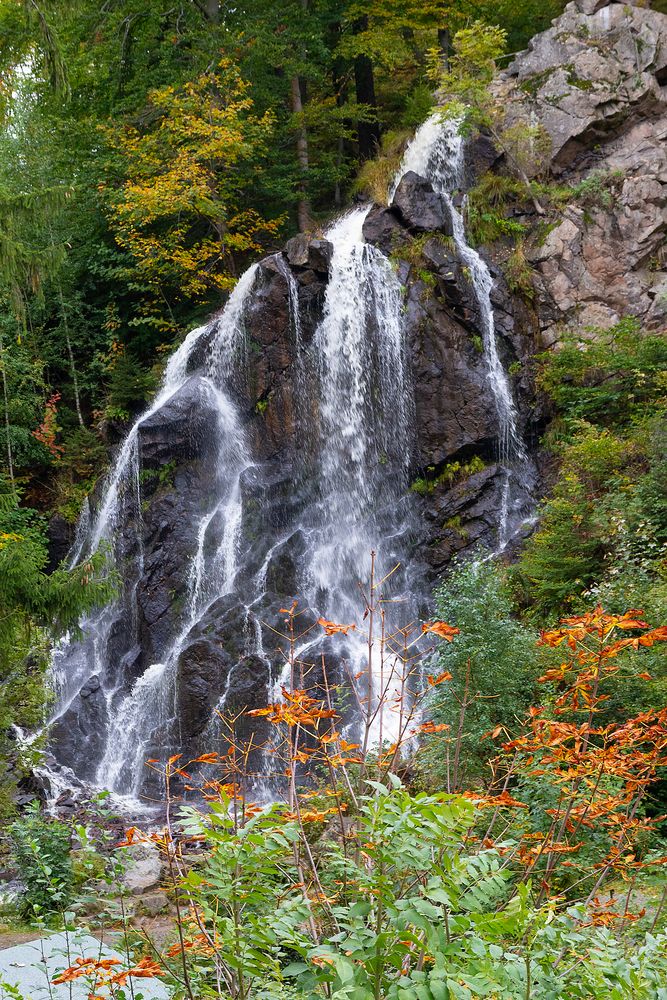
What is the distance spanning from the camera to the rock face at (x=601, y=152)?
14531mm

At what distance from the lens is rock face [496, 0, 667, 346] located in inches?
572

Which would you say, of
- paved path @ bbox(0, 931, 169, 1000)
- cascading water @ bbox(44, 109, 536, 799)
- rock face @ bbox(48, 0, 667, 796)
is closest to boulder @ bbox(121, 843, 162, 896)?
cascading water @ bbox(44, 109, 536, 799)

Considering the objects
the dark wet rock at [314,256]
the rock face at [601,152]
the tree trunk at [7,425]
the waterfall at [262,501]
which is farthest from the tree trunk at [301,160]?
the tree trunk at [7,425]

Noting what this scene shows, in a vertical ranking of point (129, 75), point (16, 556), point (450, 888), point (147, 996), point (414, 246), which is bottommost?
point (147, 996)

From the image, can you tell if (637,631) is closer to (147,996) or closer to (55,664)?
(147,996)

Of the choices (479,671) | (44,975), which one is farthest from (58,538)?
(44,975)

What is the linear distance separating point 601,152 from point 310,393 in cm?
703

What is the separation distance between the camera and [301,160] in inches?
705

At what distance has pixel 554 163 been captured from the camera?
15.6 meters

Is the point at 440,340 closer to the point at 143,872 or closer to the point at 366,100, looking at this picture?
the point at 366,100

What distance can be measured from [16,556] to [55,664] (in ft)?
20.8

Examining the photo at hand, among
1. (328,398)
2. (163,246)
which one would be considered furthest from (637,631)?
(163,246)

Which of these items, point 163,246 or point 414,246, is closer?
point 414,246

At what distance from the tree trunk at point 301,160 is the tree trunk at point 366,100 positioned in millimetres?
1238
